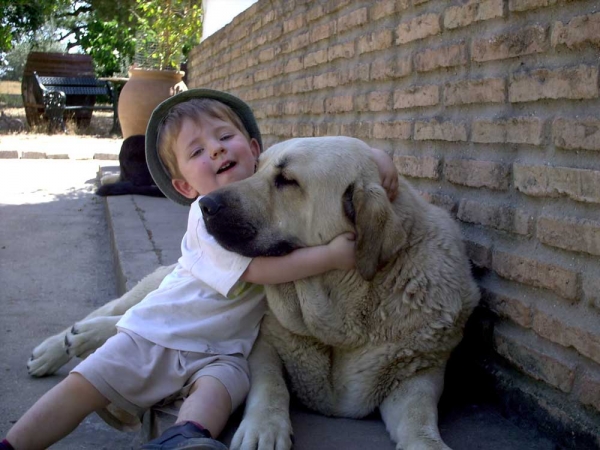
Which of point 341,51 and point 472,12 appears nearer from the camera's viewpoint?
point 472,12

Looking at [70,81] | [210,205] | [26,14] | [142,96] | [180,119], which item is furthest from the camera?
[26,14]

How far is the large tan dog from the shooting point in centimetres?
235

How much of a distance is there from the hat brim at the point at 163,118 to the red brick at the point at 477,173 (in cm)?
86

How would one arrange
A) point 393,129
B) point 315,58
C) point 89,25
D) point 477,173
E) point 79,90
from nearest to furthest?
point 477,173, point 393,129, point 315,58, point 79,90, point 89,25

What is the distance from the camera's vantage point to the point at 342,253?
2.38m

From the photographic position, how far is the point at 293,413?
2516 mm

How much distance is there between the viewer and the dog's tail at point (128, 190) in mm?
7895

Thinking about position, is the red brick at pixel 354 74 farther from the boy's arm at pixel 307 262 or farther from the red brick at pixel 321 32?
the boy's arm at pixel 307 262

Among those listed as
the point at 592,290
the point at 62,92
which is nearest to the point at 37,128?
the point at 62,92

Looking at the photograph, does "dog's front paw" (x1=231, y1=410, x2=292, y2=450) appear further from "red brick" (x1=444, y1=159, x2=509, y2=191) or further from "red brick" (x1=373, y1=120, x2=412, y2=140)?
"red brick" (x1=373, y1=120, x2=412, y2=140)

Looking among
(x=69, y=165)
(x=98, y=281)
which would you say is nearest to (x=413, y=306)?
(x=98, y=281)

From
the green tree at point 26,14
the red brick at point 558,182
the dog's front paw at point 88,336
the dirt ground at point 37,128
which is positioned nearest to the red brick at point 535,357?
the red brick at point 558,182

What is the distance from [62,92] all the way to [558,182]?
18.2 meters

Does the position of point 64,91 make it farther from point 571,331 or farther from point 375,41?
point 571,331
